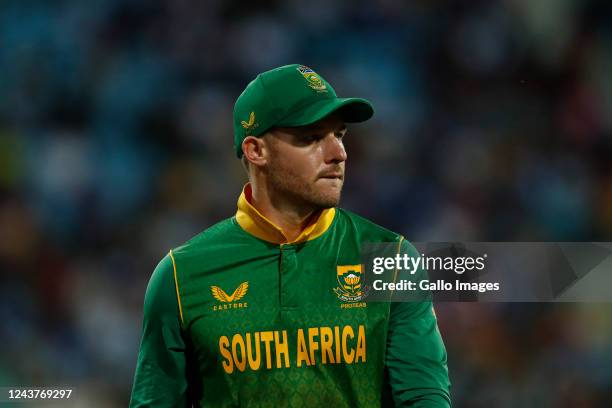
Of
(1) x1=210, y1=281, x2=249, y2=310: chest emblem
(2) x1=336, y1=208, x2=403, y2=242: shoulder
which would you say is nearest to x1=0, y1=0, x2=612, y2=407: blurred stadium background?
(2) x1=336, y1=208, x2=403, y2=242: shoulder

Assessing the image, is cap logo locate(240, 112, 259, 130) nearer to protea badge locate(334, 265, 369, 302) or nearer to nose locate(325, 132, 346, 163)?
nose locate(325, 132, 346, 163)

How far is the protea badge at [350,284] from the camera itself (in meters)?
2.68

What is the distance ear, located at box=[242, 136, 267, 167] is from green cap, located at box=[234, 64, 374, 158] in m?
0.02

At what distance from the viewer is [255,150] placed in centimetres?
281

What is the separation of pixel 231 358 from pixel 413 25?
12.3 feet

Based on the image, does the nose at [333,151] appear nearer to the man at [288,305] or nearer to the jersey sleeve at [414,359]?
the man at [288,305]

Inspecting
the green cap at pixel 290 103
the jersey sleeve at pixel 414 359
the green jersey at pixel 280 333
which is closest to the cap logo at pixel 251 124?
the green cap at pixel 290 103

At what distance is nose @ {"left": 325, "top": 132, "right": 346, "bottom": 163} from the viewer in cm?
270

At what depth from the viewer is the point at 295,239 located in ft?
9.06

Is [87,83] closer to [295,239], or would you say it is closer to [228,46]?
[228,46]

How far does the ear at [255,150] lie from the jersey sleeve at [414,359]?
57 cm

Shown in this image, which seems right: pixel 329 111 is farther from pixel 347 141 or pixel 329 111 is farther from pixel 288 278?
pixel 347 141

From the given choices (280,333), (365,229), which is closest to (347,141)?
(365,229)

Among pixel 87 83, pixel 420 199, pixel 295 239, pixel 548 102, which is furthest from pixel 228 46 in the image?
pixel 295 239
